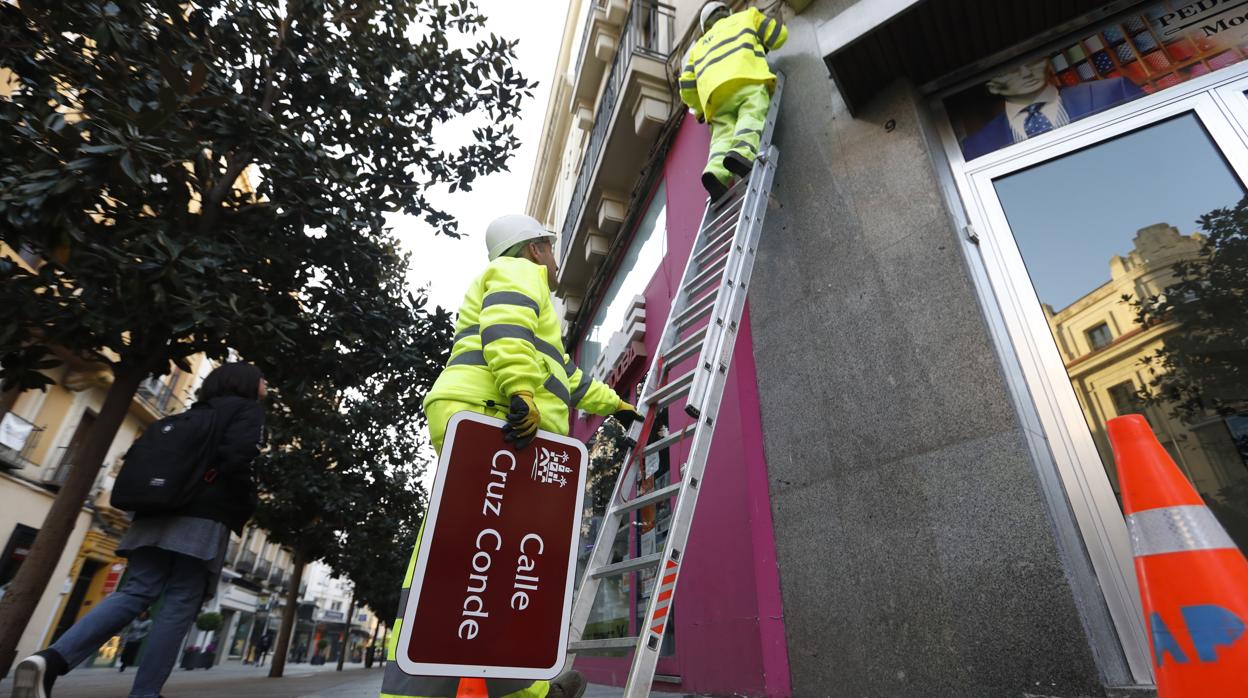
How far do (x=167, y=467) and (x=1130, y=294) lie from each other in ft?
15.3

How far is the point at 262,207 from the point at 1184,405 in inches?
227

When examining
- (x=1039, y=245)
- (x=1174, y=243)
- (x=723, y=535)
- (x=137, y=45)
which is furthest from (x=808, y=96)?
(x=137, y=45)

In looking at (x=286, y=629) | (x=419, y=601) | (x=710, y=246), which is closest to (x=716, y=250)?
(x=710, y=246)

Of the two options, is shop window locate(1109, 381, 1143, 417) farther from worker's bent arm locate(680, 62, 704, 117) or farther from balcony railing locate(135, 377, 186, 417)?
balcony railing locate(135, 377, 186, 417)

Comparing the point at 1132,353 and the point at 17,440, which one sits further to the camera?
the point at 17,440

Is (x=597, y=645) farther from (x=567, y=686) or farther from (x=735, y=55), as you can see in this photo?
(x=735, y=55)

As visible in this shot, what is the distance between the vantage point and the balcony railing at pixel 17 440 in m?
14.3

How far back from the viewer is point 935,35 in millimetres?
3359

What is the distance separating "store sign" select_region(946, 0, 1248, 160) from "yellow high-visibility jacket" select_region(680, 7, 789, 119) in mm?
1371

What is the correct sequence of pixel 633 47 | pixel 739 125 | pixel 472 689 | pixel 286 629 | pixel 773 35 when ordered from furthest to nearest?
pixel 286 629, pixel 633 47, pixel 773 35, pixel 739 125, pixel 472 689

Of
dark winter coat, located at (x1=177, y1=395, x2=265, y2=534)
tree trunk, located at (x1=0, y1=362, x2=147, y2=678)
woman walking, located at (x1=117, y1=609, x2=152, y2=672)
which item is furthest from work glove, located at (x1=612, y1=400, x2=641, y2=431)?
woman walking, located at (x1=117, y1=609, x2=152, y2=672)

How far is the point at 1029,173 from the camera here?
313 cm

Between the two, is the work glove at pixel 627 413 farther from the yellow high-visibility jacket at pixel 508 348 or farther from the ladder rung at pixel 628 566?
the ladder rung at pixel 628 566

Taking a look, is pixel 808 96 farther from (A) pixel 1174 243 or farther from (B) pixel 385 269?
(B) pixel 385 269
